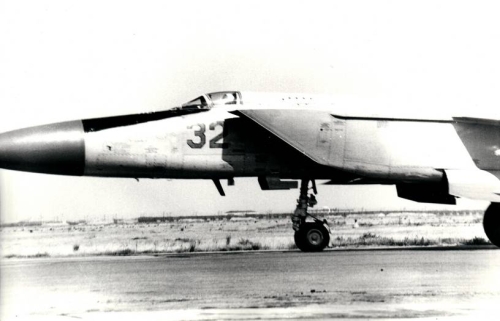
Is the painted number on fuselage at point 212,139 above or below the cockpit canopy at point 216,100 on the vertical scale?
below

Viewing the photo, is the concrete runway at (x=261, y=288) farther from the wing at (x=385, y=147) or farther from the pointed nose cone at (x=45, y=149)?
the pointed nose cone at (x=45, y=149)

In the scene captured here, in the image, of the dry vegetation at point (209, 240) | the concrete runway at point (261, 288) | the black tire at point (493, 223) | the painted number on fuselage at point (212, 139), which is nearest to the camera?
the concrete runway at point (261, 288)

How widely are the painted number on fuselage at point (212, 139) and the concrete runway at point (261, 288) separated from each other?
6.95ft

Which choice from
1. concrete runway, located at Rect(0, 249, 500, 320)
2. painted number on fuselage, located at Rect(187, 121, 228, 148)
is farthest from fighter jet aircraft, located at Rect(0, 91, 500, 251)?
concrete runway, located at Rect(0, 249, 500, 320)

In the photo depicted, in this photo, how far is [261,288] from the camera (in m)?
9.05

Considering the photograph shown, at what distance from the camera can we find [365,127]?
1295 cm

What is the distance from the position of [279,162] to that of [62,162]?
4012 millimetres

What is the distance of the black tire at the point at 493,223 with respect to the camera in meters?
14.0

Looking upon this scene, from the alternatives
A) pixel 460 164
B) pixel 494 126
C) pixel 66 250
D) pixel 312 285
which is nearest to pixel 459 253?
pixel 460 164

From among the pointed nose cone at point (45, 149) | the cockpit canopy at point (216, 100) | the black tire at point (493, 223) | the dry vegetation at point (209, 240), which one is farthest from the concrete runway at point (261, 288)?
the cockpit canopy at point (216, 100)

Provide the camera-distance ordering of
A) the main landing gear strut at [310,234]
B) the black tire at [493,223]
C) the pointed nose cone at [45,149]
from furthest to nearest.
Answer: the black tire at [493,223] < the main landing gear strut at [310,234] < the pointed nose cone at [45,149]

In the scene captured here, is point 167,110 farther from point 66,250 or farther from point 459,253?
point 66,250

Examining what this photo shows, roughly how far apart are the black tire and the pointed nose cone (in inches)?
323

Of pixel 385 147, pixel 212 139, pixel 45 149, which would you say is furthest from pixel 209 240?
pixel 45 149
